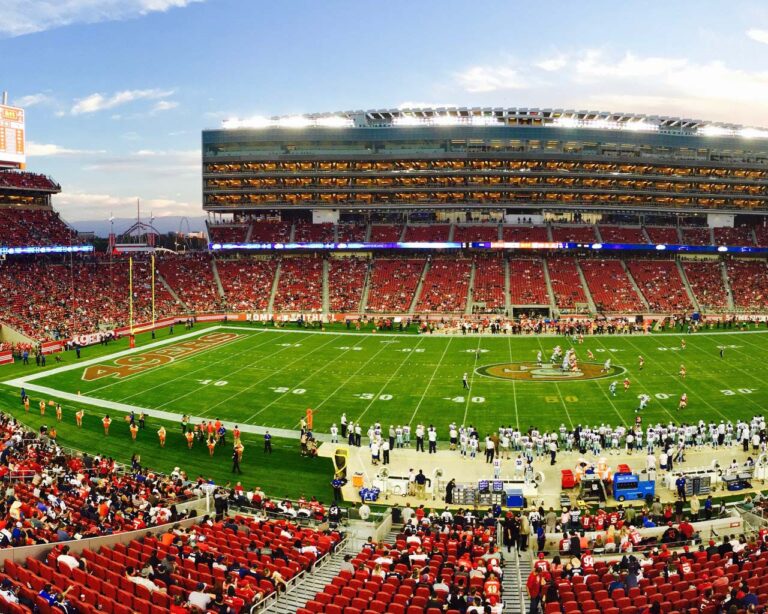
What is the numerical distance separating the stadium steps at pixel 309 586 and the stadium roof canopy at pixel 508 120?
6640 centimetres

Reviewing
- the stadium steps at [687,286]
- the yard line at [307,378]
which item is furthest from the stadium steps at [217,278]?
the stadium steps at [687,286]

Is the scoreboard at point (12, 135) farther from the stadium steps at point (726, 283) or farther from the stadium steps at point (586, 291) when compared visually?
the stadium steps at point (726, 283)

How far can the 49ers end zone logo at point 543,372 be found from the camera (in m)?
36.5

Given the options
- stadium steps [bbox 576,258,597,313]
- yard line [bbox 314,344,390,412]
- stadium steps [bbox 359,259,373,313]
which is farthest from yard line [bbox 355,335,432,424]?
stadium steps [bbox 576,258,597,313]

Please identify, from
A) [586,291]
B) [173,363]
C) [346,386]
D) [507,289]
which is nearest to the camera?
[346,386]

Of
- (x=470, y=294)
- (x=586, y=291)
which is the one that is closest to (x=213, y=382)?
(x=470, y=294)

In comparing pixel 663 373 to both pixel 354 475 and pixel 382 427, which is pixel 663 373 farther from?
pixel 354 475

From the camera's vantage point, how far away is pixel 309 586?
44.0ft

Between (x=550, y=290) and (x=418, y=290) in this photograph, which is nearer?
(x=550, y=290)

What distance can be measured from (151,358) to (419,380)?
56.4ft

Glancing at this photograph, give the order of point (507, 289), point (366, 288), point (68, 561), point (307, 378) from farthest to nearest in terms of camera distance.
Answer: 1. point (366, 288)
2. point (507, 289)
3. point (307, 378)
4. point (68, 561)

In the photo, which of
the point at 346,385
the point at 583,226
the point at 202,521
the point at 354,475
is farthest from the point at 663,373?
the point at 583,226

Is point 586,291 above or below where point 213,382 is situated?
above

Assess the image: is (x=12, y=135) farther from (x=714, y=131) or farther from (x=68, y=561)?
(x=714, y=131)
